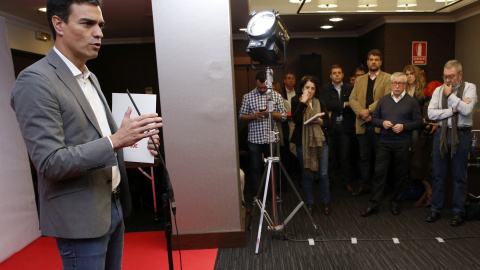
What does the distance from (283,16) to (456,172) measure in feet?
12.2

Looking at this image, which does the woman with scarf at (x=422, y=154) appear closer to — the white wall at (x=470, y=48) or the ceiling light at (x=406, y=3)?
the ceiling light at (x=406, y=3)

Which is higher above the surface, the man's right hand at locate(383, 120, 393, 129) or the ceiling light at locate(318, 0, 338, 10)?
the ceiling light at locate(318, 0, 338, 10)

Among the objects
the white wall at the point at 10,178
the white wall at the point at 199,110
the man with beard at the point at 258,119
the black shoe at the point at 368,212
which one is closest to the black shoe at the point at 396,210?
the black shoe at the point at 368,212

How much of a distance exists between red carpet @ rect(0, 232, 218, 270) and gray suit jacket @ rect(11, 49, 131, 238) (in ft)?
5.40

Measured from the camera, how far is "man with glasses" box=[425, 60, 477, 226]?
3.15m

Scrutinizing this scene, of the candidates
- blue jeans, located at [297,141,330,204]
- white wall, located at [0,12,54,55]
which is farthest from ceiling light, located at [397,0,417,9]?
white wall, located at [0,12,54,55]

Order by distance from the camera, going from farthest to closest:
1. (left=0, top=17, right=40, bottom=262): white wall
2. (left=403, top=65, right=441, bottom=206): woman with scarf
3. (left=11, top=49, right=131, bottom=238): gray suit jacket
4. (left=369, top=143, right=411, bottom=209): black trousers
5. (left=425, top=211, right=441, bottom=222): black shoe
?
(left=403, top=65, right=441, bottom=206): woman with scarf
(left=369, top=143, right=411, bottom=209): black trousers
(left=425, top=211, right=441, bottom=222): black shoe
(left=0, top=17, right=40, bottom=262): white wall
(left=11, top=49, right=131, bottom=238): gray suit jacket

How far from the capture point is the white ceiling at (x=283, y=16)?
13.8 ft

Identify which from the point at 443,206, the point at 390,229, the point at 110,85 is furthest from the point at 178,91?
the point at 110,85

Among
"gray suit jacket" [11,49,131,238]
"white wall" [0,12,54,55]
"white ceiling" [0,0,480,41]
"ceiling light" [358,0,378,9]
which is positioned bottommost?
"gray suit jacket" [11,49,131,238]

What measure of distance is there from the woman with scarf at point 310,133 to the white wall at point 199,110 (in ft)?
2.89

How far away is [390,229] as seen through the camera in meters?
3.24

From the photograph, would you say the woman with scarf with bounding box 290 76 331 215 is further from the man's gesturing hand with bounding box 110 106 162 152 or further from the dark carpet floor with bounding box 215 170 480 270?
the man's gesturing hand with bounding box 110 106 162 152

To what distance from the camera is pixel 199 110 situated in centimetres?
284
